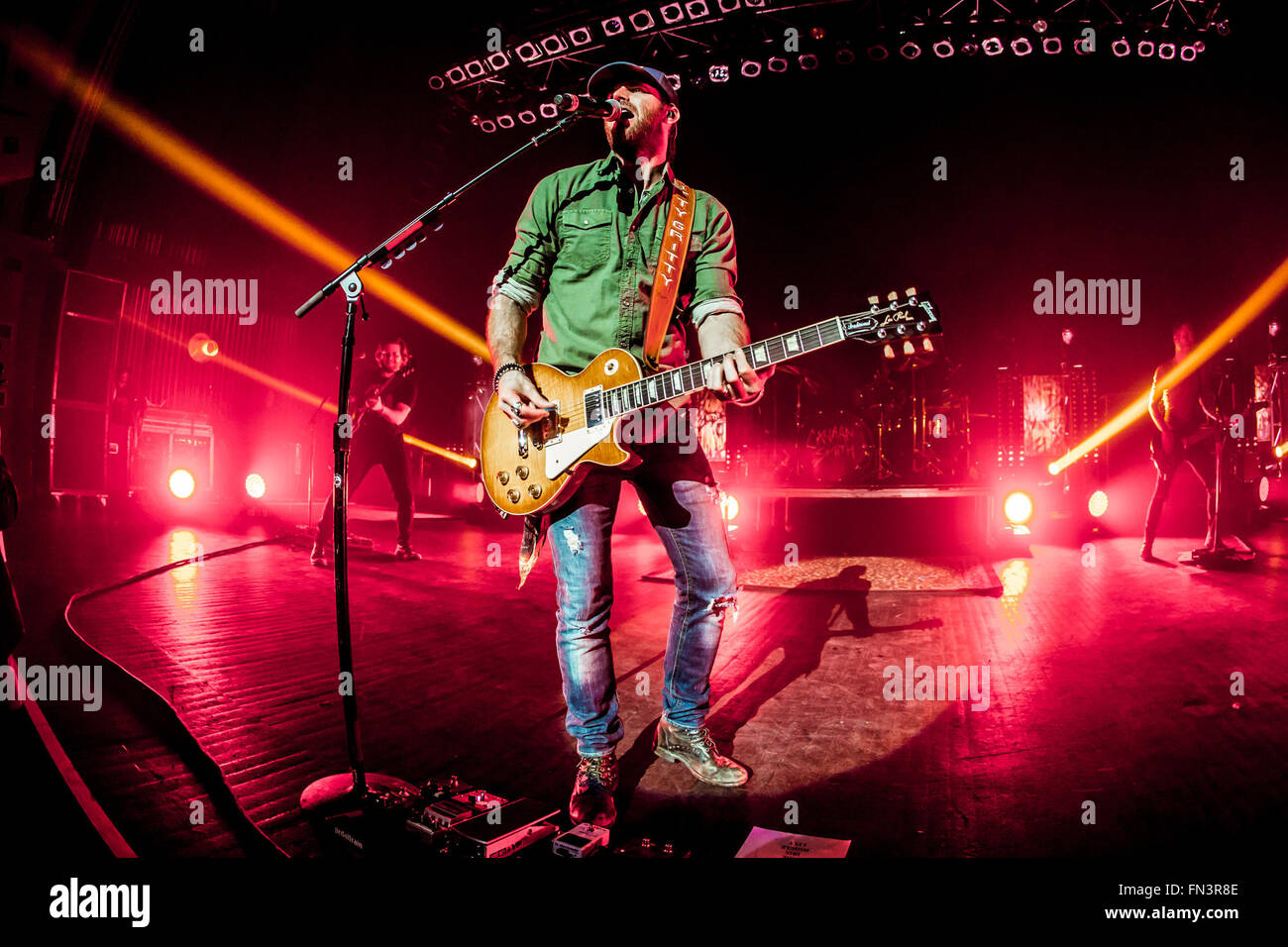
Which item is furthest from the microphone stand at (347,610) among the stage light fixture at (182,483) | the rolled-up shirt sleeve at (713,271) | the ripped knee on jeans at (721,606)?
the stage light fixture at (182,483)

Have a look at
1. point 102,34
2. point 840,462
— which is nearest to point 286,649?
point 102,34

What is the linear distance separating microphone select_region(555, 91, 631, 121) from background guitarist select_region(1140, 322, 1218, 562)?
6.60 metres

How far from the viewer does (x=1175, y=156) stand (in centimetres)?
805

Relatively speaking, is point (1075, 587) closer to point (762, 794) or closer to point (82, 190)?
point (762, 794)

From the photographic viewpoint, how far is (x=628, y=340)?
7.30 feet

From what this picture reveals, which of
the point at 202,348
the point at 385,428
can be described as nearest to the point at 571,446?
the point at 385,428

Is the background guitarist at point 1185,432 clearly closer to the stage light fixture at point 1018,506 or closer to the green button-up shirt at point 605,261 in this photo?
the stage light fixture at point 1018,506

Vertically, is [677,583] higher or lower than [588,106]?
lower

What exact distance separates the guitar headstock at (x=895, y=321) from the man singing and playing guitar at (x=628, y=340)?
309 mm

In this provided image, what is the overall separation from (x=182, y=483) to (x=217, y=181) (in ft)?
11.9

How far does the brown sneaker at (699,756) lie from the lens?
7.10ft

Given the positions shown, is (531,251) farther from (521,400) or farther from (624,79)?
(624,79)

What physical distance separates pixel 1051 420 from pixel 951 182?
3572mm

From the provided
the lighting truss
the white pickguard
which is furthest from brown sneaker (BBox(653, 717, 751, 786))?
the lighting truss
